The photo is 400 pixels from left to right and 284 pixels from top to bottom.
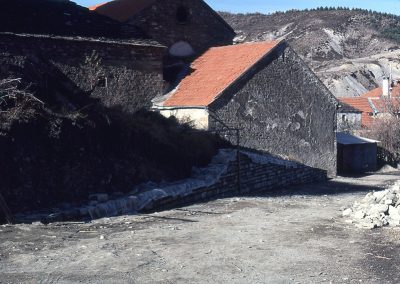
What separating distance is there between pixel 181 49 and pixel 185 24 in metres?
1.23

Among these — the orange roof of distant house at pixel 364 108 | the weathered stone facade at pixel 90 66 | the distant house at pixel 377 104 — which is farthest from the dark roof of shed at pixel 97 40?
the orange roof of distant house at pixel 364 108

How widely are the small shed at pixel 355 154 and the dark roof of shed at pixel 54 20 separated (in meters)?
12.0

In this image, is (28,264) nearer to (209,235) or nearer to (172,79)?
(209,235)

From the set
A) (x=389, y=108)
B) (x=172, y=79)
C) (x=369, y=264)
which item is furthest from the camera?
(x=389, y=108)

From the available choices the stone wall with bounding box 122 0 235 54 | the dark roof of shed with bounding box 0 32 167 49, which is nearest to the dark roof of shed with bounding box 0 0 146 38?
the dark roof of shed with bounding box 0 32 167 49

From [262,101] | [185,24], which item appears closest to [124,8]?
[185,24]

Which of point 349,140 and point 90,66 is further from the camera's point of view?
point 349,140

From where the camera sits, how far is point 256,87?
21.3 metres

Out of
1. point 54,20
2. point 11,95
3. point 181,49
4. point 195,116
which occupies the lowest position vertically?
point 195,116

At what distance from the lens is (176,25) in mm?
25047

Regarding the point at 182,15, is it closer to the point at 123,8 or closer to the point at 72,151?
the point at 123,8

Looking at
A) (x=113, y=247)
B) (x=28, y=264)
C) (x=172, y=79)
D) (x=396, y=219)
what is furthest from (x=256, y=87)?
(x=28, y=264)

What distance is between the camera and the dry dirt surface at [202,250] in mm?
8031

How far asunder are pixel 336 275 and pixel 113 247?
384 centimetres
